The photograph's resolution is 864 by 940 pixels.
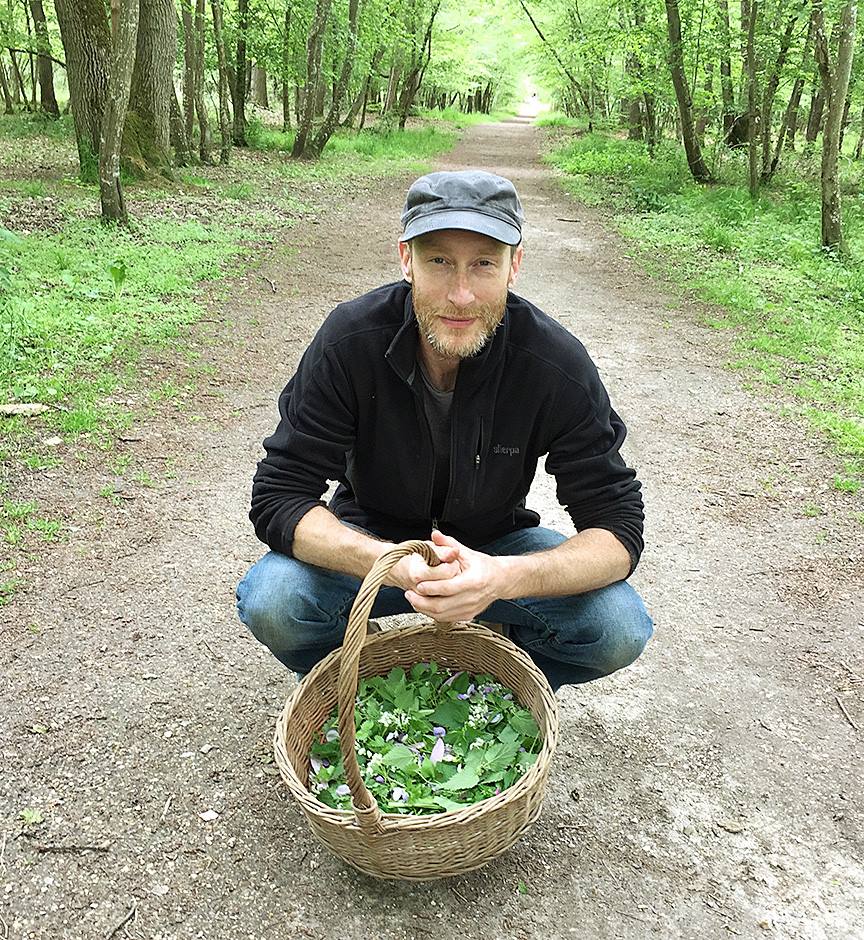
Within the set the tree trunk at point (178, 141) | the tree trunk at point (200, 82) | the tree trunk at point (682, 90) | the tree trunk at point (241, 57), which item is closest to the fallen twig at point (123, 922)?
the tree trunk at point (178, 141)

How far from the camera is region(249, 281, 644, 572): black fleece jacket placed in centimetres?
224

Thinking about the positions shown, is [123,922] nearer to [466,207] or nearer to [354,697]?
[354,697]

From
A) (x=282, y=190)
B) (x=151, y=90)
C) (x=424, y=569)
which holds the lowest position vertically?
(x=282, y=190)

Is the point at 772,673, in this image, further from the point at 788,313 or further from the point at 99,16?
the point at 99,16

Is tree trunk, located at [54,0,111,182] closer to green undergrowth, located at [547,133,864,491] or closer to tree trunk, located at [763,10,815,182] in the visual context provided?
green undergrowth, located at [547,133,864,491]

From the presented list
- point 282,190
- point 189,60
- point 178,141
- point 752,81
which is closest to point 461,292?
point 282,190

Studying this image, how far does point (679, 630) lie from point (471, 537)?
1.11 metres

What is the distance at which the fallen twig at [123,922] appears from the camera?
1.89m

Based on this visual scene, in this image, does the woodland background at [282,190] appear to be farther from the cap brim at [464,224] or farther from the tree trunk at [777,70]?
the cap brim at [464,224]

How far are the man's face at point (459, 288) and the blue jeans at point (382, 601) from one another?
2.39ft

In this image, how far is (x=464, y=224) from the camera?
200 cm

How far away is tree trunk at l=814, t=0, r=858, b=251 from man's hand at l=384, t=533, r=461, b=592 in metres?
7.83

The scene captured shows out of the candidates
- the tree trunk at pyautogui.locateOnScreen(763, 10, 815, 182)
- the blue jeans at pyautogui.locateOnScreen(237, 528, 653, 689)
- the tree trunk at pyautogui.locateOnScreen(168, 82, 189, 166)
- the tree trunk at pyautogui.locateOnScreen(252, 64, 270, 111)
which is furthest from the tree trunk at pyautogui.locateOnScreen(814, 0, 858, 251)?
the tree trunk at pyautogui.locateOnScreen(252, 64, 270, 111)

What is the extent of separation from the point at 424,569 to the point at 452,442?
17.9 inches
